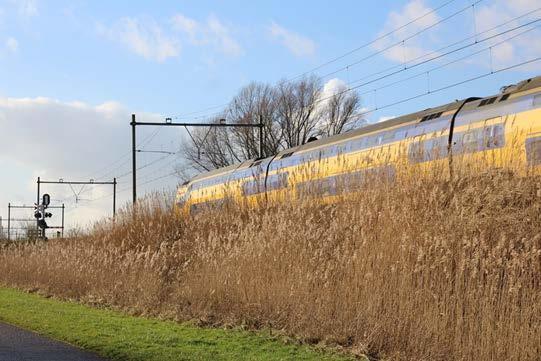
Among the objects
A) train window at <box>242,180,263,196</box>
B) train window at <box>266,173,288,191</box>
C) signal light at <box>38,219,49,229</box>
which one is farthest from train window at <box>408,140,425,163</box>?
signal light at <box>38,219,49,229</box>

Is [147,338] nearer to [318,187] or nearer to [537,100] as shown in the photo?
[318,187]

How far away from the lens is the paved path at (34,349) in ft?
28.8

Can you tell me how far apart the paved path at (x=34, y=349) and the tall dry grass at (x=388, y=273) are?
287cm

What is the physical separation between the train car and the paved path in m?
5.31

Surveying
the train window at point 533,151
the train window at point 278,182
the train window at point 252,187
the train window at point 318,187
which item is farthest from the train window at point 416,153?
the train window at point 252,187

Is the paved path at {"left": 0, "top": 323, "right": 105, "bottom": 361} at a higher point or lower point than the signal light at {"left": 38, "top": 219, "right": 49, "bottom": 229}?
lower

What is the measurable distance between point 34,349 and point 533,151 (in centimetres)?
793

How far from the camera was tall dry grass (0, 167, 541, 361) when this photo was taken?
26.2 ft

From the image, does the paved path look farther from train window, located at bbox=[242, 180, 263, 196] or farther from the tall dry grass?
train window, located at bbox=[242, 180, 263, 196]

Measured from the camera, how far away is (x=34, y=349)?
373 inches

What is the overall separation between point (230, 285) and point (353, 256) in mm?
3173

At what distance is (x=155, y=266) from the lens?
15406 mm

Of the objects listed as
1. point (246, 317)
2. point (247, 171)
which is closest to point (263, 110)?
point (247, 171)

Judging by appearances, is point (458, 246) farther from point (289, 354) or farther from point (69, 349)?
point (69, 349)
